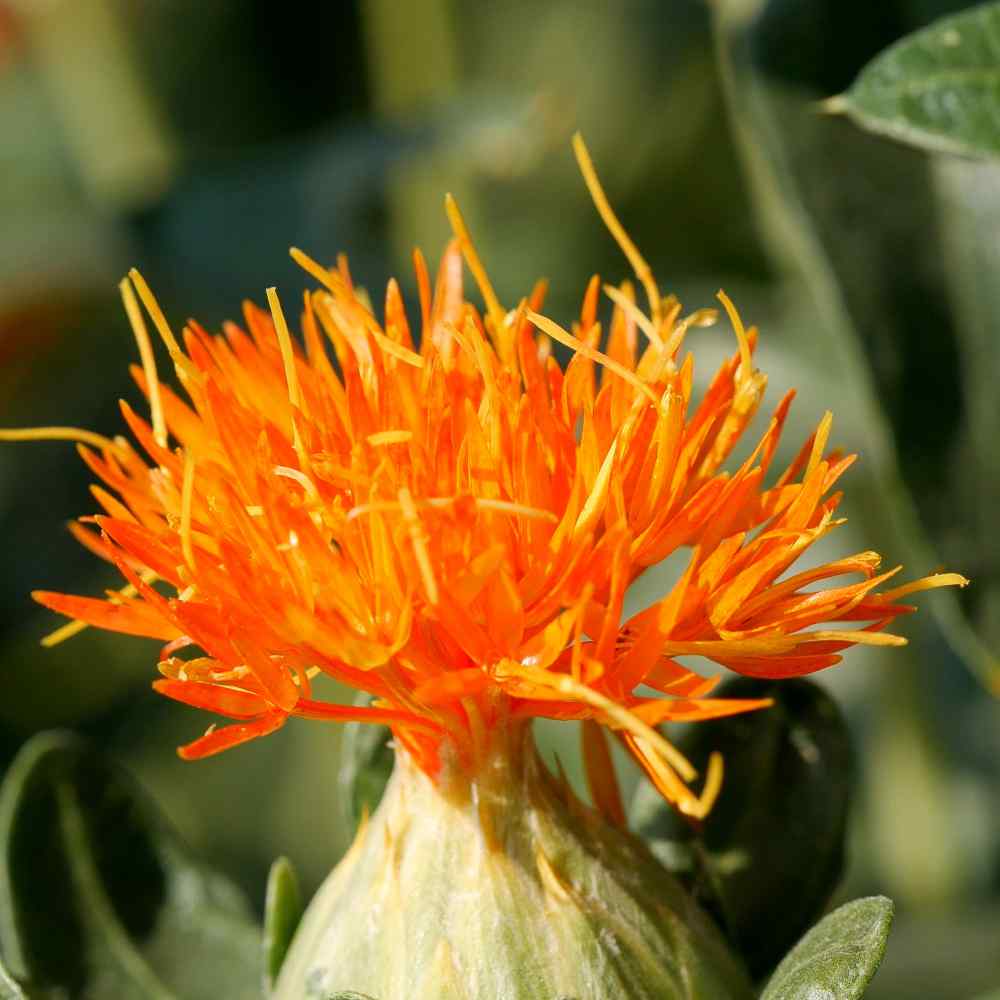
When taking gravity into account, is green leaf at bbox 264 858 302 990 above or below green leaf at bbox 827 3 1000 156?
below

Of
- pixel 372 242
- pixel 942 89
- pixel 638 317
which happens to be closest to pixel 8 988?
pixel 638 317

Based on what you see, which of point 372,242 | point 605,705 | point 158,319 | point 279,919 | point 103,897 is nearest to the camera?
point 605,705

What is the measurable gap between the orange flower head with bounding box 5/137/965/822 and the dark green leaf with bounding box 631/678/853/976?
0.57 feet

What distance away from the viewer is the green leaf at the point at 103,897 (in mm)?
1025

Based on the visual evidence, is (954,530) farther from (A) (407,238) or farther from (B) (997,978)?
(A) (407,238)

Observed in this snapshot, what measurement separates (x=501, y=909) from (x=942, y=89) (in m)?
0.57

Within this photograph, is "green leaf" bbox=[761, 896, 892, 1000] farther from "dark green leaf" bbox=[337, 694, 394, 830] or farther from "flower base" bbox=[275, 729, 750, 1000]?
"dark green leaf" bbox=[337, 694, 394, 830]

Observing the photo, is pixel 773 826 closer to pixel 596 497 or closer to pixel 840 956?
pixel 840 956

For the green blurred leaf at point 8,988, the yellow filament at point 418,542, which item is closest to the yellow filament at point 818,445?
the yellow filament at point 418,542

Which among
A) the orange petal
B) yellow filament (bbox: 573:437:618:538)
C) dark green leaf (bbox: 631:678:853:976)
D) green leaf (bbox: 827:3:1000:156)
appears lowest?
dark green leaf (bbox: 631:678:853:976)

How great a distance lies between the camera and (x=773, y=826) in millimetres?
988

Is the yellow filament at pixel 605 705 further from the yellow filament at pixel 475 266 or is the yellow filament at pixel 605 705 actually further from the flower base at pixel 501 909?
the yellow filament at pixel 475 266

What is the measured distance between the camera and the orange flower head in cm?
76

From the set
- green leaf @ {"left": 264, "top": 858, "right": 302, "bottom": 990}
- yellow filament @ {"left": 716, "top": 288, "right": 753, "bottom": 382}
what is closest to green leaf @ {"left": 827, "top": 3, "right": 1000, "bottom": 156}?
yellow filament @ {"left": 716, "top": 288, "right": 753, "bottom": 382}
